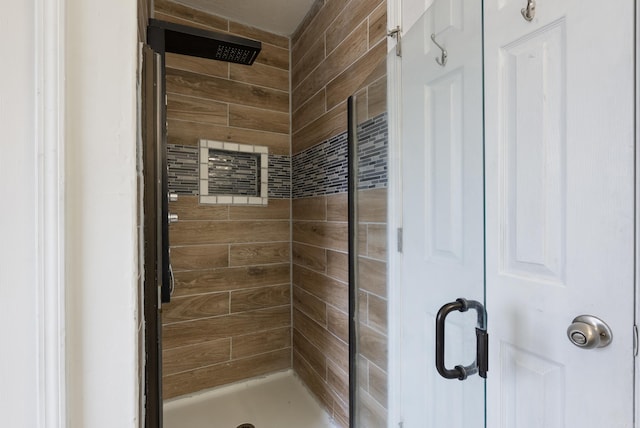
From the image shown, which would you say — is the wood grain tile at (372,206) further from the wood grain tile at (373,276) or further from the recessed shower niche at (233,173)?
the recessed shower niche at (233,173)

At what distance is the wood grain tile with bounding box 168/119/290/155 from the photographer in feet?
6.24

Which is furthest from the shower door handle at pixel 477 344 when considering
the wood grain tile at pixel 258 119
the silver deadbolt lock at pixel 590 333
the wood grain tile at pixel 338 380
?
the wood grain tile at pixel 258 119

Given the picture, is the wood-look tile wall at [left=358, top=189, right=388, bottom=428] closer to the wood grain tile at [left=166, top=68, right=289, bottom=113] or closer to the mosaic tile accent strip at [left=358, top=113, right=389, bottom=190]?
the mosaic tile accent strip at [left=358, top=113, right=389, bottom=190]

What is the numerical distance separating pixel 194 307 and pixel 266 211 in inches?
31.5

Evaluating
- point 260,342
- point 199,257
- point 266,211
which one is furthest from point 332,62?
point 260,342

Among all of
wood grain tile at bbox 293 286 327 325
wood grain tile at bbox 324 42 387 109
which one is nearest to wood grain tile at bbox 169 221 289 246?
wood grain tile at bbox 293 286 327 325

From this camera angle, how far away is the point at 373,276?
1357 mm

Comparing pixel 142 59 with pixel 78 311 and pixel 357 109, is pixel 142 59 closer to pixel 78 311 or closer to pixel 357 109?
pixel 78 311

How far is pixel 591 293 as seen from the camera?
696 mm

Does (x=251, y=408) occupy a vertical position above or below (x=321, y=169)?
below

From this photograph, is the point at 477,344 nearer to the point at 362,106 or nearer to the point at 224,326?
the point at 362,106

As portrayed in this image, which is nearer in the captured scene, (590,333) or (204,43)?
(590,333)

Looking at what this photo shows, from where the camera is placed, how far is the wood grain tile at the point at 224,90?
1.90m
